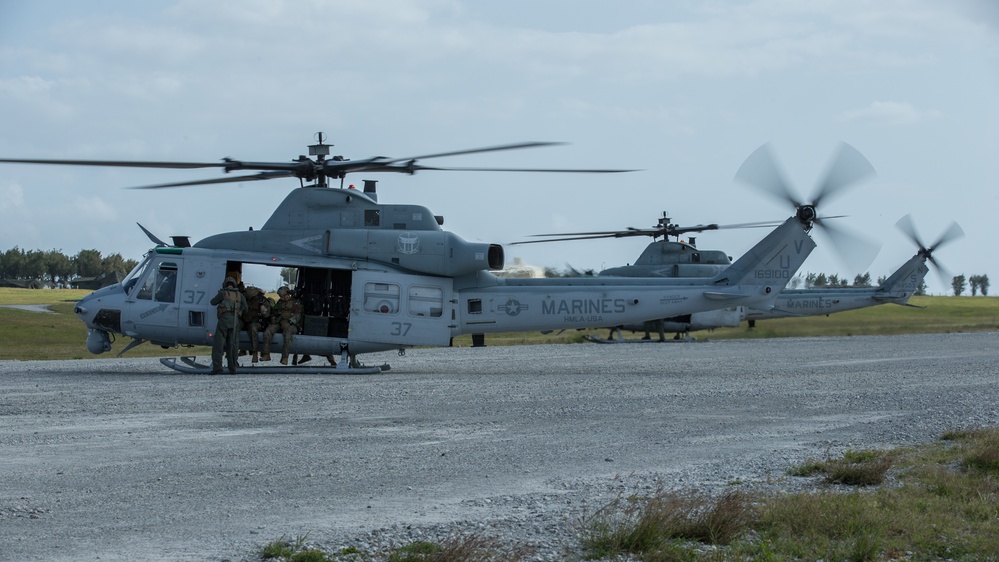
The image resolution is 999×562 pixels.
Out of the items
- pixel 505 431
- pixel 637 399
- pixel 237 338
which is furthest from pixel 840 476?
pixel 237 338

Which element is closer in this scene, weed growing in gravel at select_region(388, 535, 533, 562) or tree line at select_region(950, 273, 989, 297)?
weed growing in gravel at select_region(388, 535, 533, 562)

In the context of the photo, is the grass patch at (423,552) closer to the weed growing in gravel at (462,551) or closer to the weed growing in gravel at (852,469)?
the weed growing in gravel at (462,551)

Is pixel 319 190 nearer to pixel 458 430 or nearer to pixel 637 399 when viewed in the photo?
pixel 637 399

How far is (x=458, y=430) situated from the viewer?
33.9 ft

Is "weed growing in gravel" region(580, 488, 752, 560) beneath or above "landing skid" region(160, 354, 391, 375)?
beneath

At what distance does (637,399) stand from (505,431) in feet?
12.4

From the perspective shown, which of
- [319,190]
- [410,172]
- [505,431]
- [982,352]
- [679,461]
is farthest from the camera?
[982,352]

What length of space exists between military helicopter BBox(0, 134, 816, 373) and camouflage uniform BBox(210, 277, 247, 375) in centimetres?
50

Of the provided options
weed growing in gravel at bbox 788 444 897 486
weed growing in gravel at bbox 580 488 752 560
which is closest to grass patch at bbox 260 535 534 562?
weed growing in gravel at bbox 580 488 752 560

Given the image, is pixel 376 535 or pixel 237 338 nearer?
pixel 376 535

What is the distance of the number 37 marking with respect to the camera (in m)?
18.3

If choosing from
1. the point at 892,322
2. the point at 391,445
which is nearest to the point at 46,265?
the point at 892,322

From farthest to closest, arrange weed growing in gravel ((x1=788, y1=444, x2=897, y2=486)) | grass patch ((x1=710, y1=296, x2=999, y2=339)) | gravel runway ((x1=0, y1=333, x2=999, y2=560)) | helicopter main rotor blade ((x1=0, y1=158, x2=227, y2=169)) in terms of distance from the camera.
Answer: grass patch ((x1=710, y1=296, x2=999, y2=339)) → helicopter main rotor blade ((x1=0, y1=158, x2=227, y2=169)) → weed growing in gravel ((x1=788, y1=444, x2=897, y2=486)) → gravel runway ((x1=0, y1=333, x2=999, y2=560))

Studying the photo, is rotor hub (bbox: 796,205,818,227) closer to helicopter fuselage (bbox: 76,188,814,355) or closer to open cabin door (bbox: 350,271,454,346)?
helicopter fuselage (bbox: 76,188,814,355)
